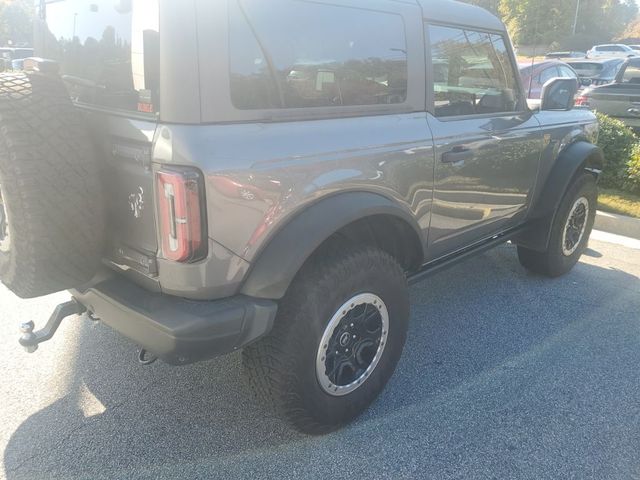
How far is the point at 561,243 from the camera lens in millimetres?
4270

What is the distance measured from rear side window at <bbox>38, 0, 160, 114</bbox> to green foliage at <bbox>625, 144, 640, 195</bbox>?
242 inches

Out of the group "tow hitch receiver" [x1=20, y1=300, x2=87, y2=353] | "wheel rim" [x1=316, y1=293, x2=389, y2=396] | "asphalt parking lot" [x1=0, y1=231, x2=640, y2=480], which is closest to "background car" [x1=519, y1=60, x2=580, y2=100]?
"asphalt parking lot" [x1=0, y1=231, x2=640, y2=480]

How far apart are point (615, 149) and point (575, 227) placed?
9.79 ft

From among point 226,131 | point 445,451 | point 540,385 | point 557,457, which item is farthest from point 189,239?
point 540,385

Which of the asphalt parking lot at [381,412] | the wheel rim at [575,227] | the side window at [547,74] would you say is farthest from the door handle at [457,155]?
the side window at [547,74]

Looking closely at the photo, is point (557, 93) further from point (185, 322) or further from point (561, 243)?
point (185, 322)

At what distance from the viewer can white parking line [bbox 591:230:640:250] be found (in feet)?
17.8

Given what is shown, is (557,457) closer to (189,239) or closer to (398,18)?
(189,239)

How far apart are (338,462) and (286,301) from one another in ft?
2.54

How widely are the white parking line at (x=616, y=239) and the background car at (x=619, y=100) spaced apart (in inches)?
149

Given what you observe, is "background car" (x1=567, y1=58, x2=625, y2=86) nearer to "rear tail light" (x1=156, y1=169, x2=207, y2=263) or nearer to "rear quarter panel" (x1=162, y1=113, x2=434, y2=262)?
"rear quarter panel" (x1=162, y1=113, x2=434, y2=262)

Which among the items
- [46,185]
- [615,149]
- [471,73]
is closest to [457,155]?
[471,73]

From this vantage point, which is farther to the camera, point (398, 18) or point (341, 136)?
point (398, 18)

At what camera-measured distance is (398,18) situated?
2.71 meters
